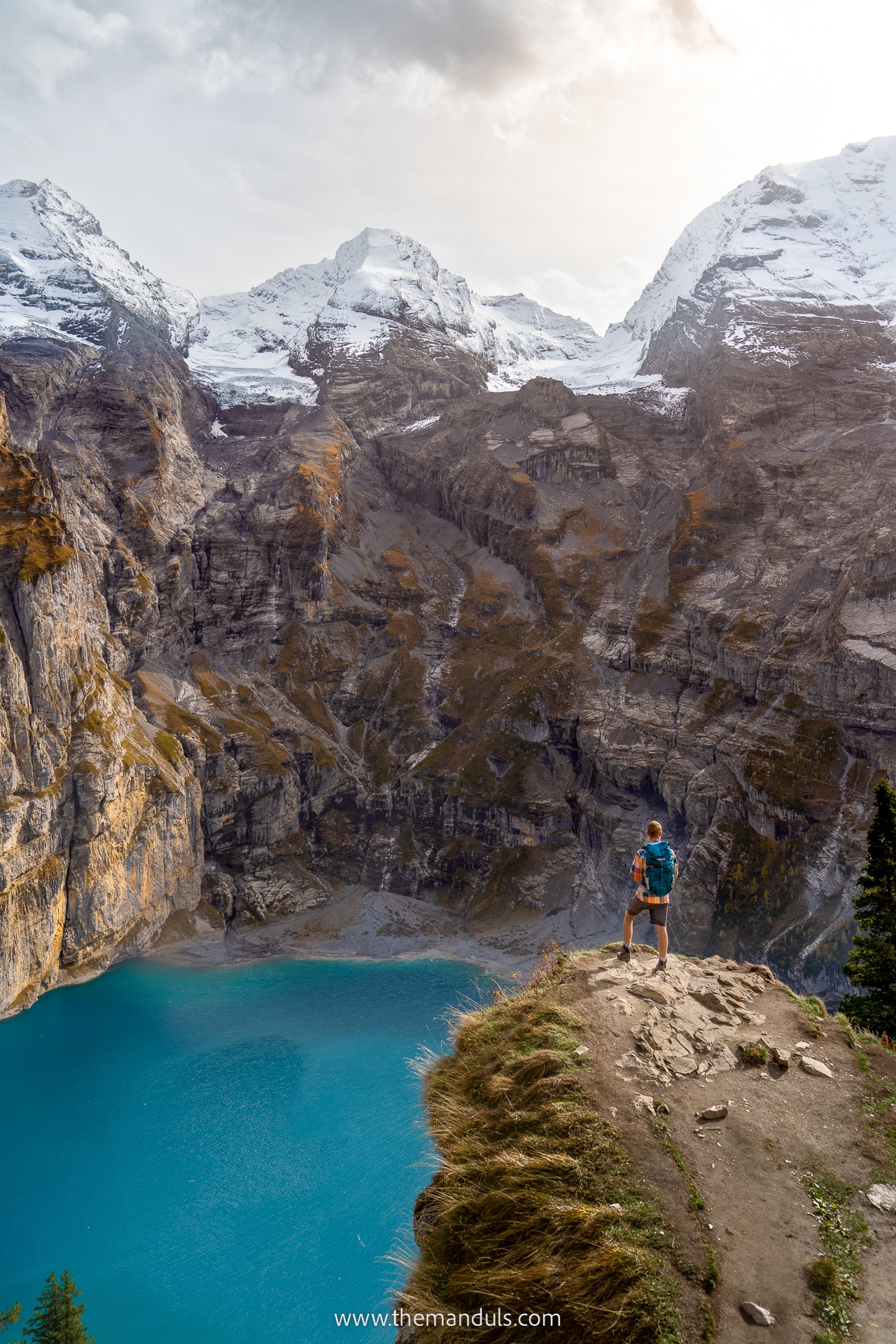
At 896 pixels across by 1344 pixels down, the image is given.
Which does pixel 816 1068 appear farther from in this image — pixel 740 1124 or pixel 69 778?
pixel 69 778

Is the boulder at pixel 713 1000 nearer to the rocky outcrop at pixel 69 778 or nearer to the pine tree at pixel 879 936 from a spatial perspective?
the pine tree at pixel 879 936

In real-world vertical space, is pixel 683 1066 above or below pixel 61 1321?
above

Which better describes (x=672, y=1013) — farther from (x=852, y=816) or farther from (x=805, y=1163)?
(x=852, y=816)

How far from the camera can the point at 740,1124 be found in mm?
9828

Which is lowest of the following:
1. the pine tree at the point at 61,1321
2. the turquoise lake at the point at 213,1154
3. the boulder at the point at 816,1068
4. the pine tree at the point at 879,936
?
the turquoise lake at the point at 213,1154

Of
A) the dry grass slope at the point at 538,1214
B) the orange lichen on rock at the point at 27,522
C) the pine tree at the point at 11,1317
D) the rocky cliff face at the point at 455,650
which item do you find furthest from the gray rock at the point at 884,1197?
the orange lichen on rock at the point at 27,522

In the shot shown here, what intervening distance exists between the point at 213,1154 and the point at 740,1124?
156 ft

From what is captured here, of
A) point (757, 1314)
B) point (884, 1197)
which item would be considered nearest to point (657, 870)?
point (884, 1197)

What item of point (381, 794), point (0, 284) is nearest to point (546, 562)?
point (381, 794)

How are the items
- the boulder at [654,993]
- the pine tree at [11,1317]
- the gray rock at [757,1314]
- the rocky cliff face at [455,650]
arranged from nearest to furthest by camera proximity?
the gray rock at [757,1314]
the boulder at [654,993]
the pine tree at [11,1317]
the rocky cliff face at [455,650]

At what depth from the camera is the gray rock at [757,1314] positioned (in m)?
6.78

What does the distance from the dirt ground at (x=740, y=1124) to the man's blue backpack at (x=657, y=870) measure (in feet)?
5.63

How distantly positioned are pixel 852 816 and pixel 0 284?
234370 millimetres

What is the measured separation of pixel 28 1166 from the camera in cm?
4434
